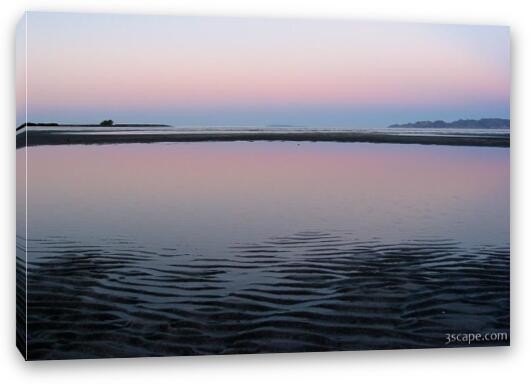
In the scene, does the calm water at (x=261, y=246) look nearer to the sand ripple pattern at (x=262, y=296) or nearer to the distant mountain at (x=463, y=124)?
the sand ripple pattern at (x=262, y=296)

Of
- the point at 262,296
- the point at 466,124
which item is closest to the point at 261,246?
the point at 262,296

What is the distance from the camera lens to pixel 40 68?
9.97 meters

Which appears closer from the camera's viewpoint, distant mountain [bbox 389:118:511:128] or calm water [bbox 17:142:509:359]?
calm water [bbox 17:142:509:359]

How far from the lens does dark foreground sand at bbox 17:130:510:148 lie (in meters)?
10.1

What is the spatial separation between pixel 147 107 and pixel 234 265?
5.69ft

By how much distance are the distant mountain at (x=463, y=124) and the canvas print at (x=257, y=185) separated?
0.6 inches

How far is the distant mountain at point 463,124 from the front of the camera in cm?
1096

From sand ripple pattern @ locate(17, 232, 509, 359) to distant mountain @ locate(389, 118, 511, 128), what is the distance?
1180mm
